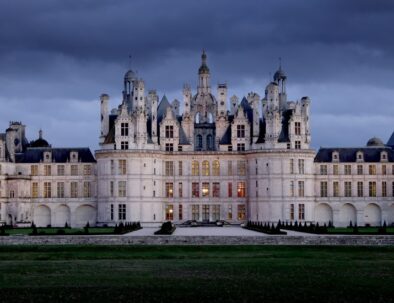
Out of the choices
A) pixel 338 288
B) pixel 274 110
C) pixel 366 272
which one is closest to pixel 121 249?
pixel 366 272

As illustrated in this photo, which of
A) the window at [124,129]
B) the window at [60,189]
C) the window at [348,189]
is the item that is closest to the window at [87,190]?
the window at [60,189]

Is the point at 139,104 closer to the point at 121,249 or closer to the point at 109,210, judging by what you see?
the point at 109,210

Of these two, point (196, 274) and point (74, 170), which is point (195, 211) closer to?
point (74, 170)

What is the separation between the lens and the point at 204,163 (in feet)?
300

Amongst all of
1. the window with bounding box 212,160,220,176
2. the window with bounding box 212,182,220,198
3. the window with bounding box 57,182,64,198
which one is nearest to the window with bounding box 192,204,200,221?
the window with bounding box 212,182,220,198

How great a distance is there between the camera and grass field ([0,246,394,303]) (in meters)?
30.7

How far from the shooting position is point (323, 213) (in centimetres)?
9194

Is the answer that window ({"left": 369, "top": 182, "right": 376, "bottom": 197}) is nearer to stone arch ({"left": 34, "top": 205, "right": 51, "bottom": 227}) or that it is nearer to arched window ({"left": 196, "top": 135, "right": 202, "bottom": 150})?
arched window ({"left": 196, "top": 135, "right": 202, "bottom": 150})

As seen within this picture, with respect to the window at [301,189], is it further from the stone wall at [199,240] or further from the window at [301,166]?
the stone wall at [199,240]

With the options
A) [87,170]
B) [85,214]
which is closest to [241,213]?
[85,214]

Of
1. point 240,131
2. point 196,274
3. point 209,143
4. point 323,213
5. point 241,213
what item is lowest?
point 196,274

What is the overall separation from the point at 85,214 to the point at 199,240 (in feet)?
120

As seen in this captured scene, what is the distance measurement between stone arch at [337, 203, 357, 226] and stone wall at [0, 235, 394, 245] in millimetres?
34588

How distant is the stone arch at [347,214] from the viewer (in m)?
91.6
